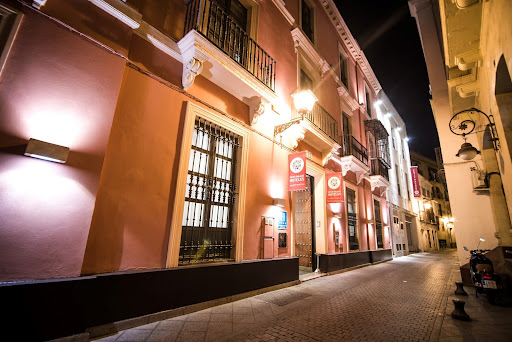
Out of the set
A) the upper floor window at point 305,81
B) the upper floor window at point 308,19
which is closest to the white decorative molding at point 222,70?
the upper floor window at point 305,81

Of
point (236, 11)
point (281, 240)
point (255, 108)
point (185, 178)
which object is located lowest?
point (281, 240)

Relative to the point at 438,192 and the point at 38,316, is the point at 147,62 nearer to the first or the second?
the point at 38,316

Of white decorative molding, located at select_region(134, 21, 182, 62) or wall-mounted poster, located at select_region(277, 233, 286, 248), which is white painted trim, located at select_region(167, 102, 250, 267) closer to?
white decorative molding, located at select_region(134, 21, 182, 62)

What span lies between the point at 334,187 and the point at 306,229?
2.02m

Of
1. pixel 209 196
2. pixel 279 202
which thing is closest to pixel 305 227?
pixel 279 202

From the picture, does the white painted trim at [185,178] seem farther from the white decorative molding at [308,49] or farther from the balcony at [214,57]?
the white decorative molding at [308,49]

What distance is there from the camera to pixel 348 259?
10023 mm

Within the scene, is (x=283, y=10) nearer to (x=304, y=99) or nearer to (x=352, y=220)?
(x=304, y=99)

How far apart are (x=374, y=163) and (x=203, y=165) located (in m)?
12.1

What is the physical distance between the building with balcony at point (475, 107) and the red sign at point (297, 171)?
4.16m

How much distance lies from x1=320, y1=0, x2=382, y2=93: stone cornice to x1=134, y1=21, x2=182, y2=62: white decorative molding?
Answer: 32.2 feet

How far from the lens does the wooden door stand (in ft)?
29.2

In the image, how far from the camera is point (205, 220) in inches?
198

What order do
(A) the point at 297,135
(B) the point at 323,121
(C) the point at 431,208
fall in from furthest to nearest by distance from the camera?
1. (C) the point at 431,208
2. (B) the point at 323,121
3. (A) the point at 297,135
